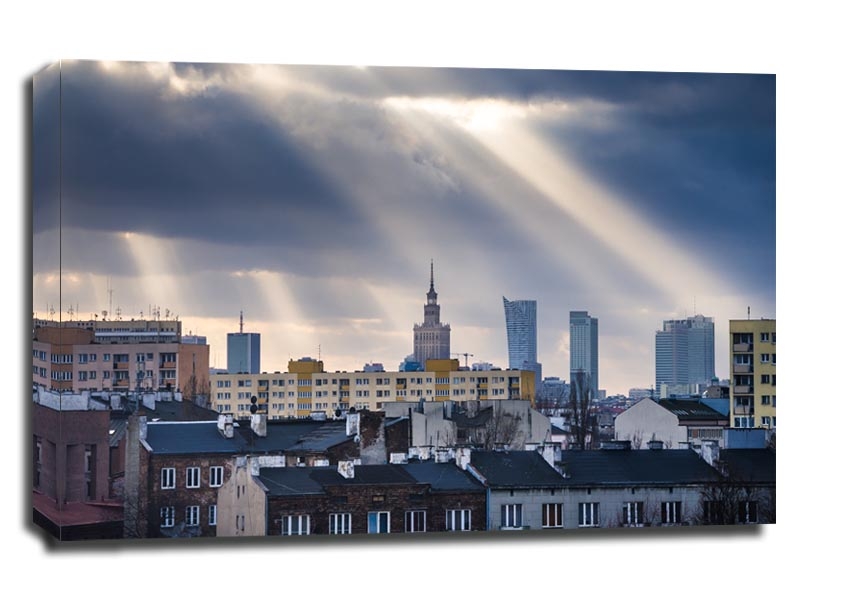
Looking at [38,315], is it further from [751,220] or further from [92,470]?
[751,220]

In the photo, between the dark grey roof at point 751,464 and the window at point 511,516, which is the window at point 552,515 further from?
the dark grey roof at point 751,464

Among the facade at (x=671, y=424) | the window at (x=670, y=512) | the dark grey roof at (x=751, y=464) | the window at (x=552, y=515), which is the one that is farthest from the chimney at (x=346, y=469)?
the dark grey roof at (x=751, y=464)

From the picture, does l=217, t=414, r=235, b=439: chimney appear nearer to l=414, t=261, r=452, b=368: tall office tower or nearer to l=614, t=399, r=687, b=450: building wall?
l=414, t=261, r=452, b=368: tall office tower

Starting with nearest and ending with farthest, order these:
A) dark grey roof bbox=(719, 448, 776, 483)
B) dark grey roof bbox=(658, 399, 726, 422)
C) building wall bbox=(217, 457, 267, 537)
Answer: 1. building wall bbox=(217, 457, 267, 537)
2. dark grey roof bbox=(719, 448, 776, 483)
3. dark grey roof bbox=(658, 399, 726, 422)

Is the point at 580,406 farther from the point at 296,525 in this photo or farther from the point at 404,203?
the point at 296,525

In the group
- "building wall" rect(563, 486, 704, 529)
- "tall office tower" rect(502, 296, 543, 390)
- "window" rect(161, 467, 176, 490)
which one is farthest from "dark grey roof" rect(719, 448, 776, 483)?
"window" rect(161, 467, 176, 490)
